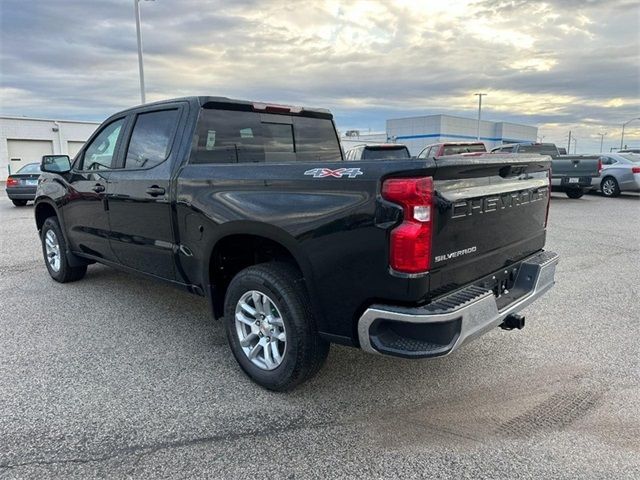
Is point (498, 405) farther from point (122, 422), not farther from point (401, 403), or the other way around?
point (122, 422)

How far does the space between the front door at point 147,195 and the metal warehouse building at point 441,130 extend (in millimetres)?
54646

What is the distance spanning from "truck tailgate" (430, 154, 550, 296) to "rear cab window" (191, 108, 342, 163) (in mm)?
1984

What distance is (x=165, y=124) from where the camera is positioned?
165 inches

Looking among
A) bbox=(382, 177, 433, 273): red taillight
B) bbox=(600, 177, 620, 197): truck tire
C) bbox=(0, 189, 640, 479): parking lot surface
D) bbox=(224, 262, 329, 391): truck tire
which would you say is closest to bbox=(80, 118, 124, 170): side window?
bbox=(0, 189, 640, 479): parking lot surface

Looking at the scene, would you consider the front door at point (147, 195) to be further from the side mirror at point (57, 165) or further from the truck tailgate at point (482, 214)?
the truck tailgate at point (482, 214)

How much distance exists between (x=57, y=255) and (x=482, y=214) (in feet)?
17.0

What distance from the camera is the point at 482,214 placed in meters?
3.00

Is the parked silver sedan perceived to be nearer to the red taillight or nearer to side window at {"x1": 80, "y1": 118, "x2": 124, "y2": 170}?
side window at {"x1": 80, "y1": 118, "x2": 124, "y2": 170}

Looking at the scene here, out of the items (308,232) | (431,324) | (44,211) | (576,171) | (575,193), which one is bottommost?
(575,193)

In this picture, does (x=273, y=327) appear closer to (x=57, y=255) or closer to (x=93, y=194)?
(x=93, y=194)

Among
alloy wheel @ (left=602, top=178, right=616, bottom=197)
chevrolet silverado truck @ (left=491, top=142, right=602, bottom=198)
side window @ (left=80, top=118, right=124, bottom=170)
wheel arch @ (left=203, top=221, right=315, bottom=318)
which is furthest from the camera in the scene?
alloy wheel @ (left=602, top=178, right=616, bottom=197)

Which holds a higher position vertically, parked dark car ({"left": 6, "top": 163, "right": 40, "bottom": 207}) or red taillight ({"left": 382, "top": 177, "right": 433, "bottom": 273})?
red taillight ({"left": 382, "top": 177, "right": 433, "bottom": 273})

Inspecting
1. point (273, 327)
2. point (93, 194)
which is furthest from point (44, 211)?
point (273, 327)

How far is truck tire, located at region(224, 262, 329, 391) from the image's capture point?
3.09 meters
